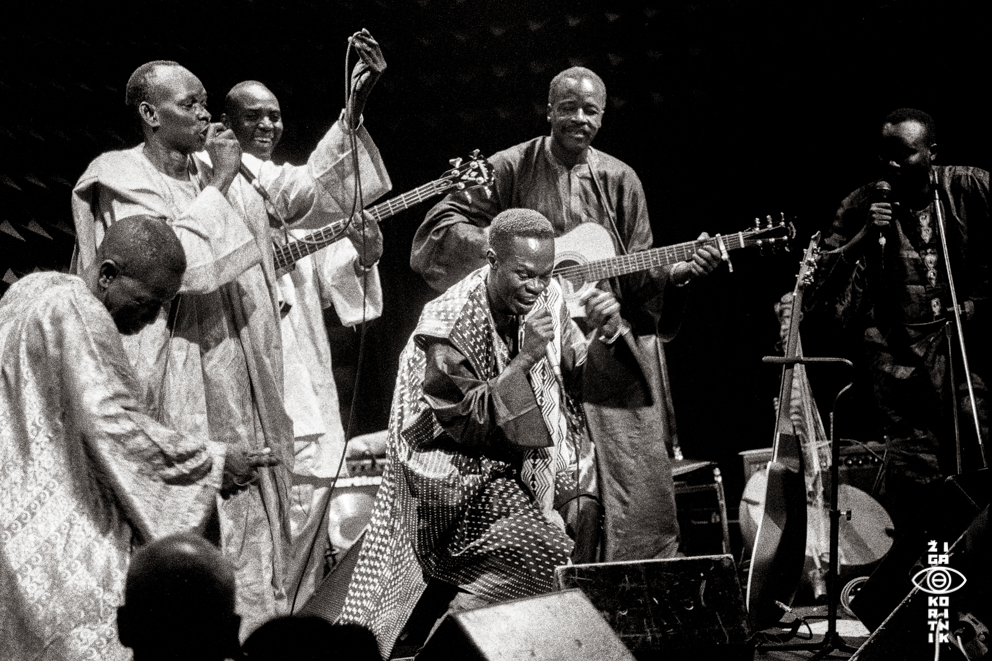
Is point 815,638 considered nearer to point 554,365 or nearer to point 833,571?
point 833,571

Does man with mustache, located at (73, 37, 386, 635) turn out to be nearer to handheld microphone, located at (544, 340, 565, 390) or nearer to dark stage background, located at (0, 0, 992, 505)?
handheld microphone, located at (544, 340, 565, 390)

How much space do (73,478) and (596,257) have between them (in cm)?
275

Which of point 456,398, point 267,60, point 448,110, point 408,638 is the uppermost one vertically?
point 267,60

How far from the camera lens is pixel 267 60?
6957mm

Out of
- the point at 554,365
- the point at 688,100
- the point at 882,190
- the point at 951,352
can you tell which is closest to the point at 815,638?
the point at 554,365

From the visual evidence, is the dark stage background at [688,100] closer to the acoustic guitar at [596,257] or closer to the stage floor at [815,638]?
the stage floor at [815,638]

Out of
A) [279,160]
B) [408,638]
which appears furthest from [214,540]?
[279,160]

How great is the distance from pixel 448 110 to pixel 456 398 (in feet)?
12.8

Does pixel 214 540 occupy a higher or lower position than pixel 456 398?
lower

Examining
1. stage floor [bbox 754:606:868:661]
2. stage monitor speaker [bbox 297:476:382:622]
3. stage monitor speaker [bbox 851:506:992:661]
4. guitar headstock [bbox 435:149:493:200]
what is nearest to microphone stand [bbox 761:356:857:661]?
stage floor [bbox 754:606:868:661]

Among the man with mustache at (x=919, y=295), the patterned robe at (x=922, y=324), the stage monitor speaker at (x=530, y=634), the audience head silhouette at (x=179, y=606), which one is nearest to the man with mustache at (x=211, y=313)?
the stage monitor speaker at (x=530, y=634)

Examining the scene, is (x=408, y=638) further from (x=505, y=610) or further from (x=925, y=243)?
(x=925, y=243)

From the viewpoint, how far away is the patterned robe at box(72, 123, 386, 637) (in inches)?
154

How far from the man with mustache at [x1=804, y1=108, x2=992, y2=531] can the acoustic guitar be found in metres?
1.26
